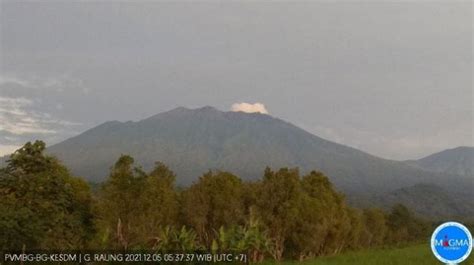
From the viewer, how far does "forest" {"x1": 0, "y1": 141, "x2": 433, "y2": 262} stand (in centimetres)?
2133

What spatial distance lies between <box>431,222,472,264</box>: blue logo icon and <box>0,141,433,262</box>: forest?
981 centimetres

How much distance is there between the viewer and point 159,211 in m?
25.6

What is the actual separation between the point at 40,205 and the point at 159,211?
5080 mm

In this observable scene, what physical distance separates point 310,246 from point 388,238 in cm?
3491

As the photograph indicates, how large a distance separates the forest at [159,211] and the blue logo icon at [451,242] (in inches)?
386

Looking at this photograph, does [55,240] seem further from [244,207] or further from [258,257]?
[244,207]

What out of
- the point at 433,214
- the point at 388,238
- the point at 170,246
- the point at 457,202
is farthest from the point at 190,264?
the point at 457,202

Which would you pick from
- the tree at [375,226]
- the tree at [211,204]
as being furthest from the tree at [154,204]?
the tree at [375,226]

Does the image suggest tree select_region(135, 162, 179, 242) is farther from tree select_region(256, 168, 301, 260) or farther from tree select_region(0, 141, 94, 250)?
tree select_region(256, 168, 301, 260)

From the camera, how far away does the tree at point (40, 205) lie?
2269 cm

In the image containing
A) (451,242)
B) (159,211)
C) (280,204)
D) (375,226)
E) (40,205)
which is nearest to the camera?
(451,242)

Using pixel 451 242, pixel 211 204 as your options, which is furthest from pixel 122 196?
pixel 451 242

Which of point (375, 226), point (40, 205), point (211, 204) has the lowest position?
point (375, 226)

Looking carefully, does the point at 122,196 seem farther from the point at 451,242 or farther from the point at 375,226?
the point at 375,226
